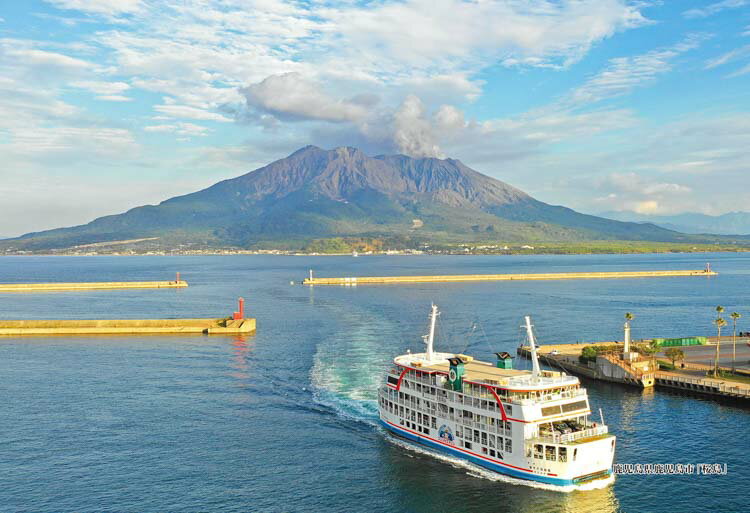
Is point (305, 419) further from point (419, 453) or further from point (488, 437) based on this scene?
point (488, 437)

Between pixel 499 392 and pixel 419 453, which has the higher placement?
pixel 499 392

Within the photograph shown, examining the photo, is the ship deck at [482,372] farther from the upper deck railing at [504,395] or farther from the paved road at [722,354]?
the paved road at [722,354]

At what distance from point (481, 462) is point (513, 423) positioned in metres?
5.06

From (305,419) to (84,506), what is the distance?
886 inches

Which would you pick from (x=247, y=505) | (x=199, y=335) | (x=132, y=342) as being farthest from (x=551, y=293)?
(x=247, y=505)

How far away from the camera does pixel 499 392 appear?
46.0 metres

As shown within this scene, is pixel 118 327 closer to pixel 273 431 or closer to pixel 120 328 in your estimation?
pixel 120 328

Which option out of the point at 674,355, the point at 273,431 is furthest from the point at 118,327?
the point at 674,355

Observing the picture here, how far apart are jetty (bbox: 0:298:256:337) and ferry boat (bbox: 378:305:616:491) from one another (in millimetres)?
67497

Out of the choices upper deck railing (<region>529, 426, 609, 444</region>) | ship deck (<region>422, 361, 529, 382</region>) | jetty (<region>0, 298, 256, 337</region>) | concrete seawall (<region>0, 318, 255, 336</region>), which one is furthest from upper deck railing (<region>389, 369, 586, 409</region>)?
concrete seawall (<region>0, 318, 255, 336</region>)

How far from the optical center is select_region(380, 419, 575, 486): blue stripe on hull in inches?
1704

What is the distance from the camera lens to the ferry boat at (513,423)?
43.2m

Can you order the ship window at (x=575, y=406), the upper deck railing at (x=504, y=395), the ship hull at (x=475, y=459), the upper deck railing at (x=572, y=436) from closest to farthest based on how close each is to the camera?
the upper deck railing at (x=572, y=436) → the ship hull at (x=475, y=459) → the upper deck railing at (x=504, y=395) → the ship window at (x=575, y=406)

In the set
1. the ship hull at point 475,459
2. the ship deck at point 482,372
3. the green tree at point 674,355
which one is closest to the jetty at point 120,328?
the ship hull at point 475,459
